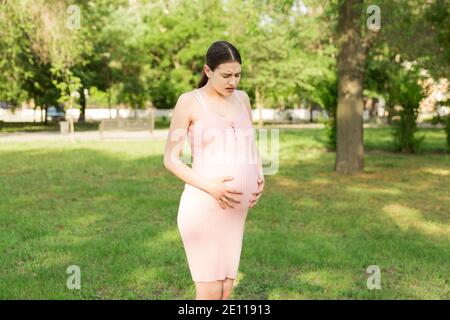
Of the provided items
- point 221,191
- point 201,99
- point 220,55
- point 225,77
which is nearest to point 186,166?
point 221,191

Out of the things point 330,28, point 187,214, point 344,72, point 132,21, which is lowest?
point 187,214

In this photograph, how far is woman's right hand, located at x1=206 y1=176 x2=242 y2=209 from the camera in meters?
3.21

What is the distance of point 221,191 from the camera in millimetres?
3211

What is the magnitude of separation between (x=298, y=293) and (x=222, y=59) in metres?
3.12

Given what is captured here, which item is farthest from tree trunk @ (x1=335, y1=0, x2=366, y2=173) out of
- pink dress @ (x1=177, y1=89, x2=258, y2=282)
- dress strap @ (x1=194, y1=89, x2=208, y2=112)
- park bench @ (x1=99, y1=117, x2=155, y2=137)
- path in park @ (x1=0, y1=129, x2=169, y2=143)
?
park bench @ (x1=99, y1=117, x2=155, y2=137)

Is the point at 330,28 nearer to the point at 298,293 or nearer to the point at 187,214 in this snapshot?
the point at 298,293

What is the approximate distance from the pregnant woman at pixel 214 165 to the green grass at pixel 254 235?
88.9 inches

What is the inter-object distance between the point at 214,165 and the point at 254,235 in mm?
4720

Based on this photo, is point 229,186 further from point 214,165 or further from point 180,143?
point 180,143

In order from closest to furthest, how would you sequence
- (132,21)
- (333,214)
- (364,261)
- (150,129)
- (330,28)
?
1. (364,261)
2. (333,214)
3. (330,28)
4. (150,129)
5. (132,21)

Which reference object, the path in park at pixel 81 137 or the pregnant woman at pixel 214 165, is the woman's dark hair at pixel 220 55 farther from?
the path in park at pixel 81 137

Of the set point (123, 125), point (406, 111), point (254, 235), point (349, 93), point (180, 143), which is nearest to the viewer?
point (180, 143)

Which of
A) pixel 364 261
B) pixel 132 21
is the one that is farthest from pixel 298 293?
pixel 132 21

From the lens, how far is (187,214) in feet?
10.8
